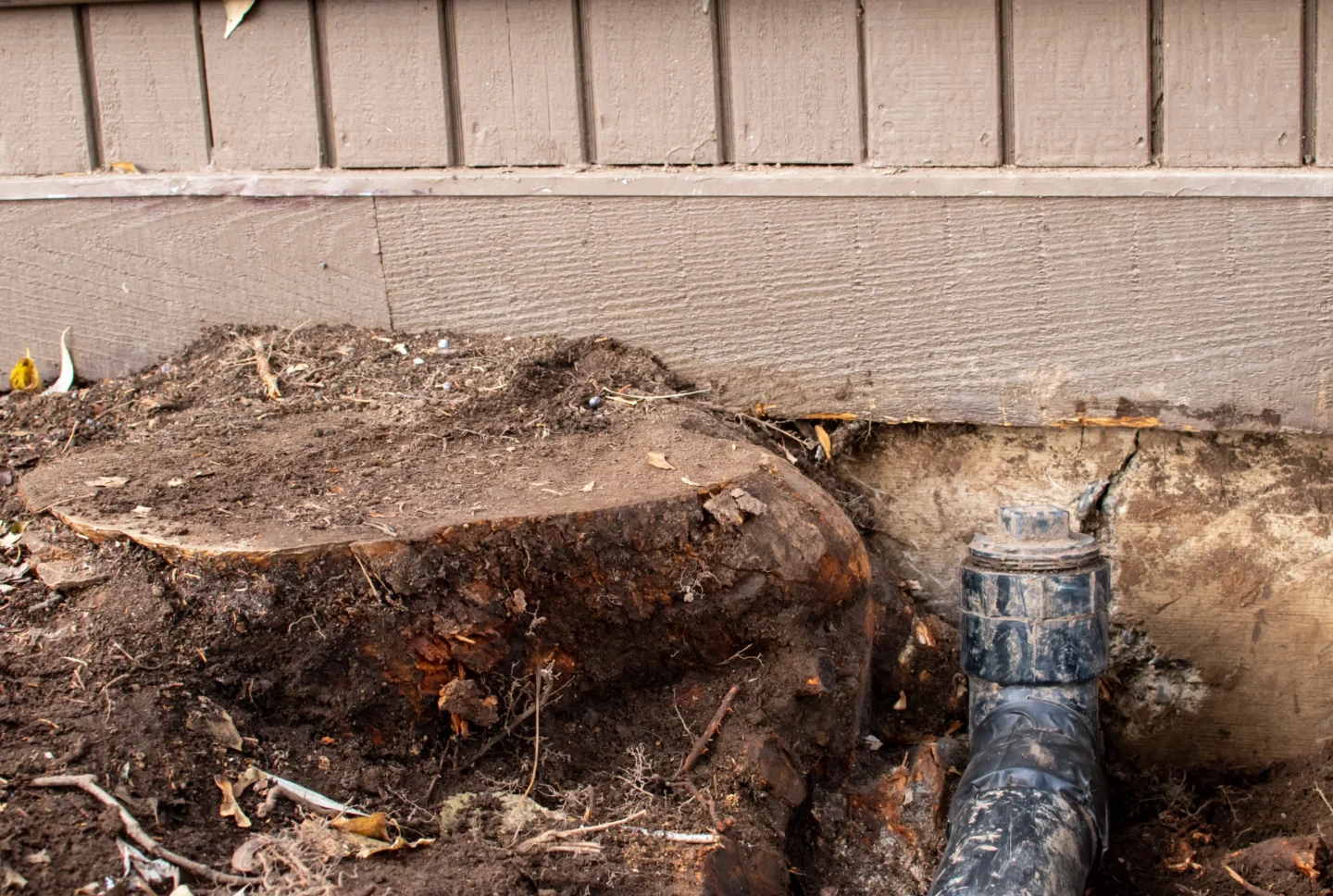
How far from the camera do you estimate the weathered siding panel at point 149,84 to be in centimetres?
310

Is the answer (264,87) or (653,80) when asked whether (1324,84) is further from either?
(264,87)

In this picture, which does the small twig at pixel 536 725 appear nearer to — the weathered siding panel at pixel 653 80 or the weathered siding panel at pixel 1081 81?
the weathered siding panel at pixel 653 80

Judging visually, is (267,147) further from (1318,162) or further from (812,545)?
(1318,162)

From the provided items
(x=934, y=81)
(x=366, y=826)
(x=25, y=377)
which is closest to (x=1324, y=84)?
(x=934, y=81)

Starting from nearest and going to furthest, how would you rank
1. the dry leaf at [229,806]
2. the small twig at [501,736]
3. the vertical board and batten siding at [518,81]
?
the dry leaf at [229,806]
the small twig at [501,736]
the vertical board and batten siding at [518,81]

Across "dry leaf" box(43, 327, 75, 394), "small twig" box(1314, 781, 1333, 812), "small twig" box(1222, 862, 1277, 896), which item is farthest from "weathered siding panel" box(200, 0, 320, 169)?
"small twig" box(1314, 781, 1333, 812)

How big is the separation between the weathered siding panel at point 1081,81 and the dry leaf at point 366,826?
6.57 feet

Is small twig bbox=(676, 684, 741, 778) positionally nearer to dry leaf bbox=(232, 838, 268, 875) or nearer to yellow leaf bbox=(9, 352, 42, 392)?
dry leaf bbox=(232, 838, 268, 875)

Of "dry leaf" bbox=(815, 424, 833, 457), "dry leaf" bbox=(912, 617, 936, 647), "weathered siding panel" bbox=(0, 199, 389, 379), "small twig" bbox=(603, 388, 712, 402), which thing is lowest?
"dry leaf" bbox=(912, 617, 936, 647)

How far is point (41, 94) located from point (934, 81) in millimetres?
2248

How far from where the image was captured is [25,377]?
3.32 metres

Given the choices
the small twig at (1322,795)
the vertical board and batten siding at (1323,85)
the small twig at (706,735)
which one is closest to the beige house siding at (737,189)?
the vertical board and batten siding at (1323,85)

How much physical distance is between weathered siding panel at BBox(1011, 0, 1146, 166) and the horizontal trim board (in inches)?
1.9

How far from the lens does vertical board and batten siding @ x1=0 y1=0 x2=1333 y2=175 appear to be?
271 cm
